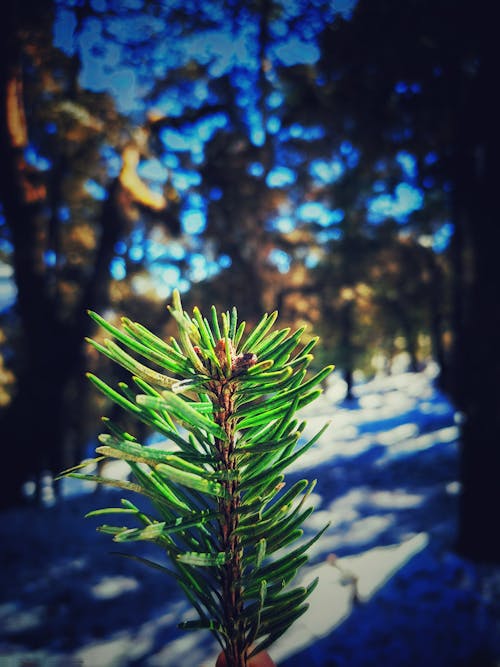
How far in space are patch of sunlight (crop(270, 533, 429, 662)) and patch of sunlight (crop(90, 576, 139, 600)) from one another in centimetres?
207

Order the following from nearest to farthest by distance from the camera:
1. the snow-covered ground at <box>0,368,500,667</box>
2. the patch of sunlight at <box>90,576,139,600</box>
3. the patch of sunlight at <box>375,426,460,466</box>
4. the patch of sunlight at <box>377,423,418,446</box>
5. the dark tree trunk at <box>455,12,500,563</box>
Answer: the snow-covered ground at <box>0,368,500,667</box>, the dark tree trunk at <box>455,12,500,563</box>, the patch of sunlight at <box>90,576,139,600</box>, the patch of sunlight at <box>375,426,460,466</box>, the patch of sunlight at <box>377,423,418,446</box>

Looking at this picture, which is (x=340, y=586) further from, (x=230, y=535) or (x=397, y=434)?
(x=397, y=434)

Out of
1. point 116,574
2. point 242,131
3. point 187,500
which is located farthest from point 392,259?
point 187,500

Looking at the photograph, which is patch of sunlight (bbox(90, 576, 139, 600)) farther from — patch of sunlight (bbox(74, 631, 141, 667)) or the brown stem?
the brown stem

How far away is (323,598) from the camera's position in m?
3.16

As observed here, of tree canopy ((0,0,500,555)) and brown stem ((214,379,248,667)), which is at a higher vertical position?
tree canopy ((0,0,500,555))

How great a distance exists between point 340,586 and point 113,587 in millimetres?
2683

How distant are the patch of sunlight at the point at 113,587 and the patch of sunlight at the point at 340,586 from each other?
207 centimetres

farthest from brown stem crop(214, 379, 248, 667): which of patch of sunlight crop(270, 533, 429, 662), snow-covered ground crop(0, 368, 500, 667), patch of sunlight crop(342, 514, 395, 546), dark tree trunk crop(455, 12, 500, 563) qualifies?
patch of sunlight crop(342, 514, 395, 546)

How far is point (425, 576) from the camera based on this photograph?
3172 mm

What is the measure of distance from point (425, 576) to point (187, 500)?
3.65 m

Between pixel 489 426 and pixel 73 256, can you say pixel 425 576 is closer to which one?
pixel 489 426

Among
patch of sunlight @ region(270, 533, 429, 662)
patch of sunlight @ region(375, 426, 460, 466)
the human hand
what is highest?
the human hand

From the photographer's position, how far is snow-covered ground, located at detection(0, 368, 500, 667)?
2.59 m
